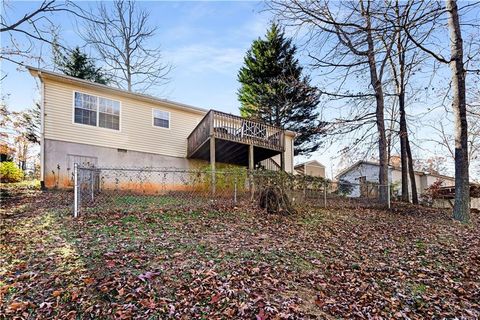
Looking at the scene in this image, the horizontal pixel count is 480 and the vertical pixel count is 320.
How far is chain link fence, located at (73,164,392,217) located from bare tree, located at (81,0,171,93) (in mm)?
10790

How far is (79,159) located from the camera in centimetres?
1029

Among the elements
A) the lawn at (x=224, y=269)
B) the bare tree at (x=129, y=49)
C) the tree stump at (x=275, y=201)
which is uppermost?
the bare tree at (x=129, y=49)

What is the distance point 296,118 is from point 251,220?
14.0 m

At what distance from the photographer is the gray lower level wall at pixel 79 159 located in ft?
31.8

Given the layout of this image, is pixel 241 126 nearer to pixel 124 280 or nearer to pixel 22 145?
pixel 124 280

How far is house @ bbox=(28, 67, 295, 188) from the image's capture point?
32.4ft

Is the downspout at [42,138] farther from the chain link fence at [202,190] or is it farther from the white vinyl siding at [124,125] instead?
the chain link fence at [202,190]

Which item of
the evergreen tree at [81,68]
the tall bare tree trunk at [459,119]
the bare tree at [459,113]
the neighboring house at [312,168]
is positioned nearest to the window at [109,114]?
the evergreen tree at [81,68]

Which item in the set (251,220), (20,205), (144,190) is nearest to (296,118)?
(144,190)

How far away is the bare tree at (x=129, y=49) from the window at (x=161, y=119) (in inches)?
301

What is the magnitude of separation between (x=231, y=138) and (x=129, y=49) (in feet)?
42.1

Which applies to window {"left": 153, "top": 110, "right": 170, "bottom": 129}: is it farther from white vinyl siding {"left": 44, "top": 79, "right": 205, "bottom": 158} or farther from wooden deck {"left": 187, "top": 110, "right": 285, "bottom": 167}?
wooden deck {"left": 187, "top": 110, "right": 285, "bottom": 167}

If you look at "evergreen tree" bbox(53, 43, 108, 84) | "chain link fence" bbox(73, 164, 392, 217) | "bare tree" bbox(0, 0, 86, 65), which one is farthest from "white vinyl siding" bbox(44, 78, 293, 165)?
"evergreen tree" bbox(53, 43, 108, 84)

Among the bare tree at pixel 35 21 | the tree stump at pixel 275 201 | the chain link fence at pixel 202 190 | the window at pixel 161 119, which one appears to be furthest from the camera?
the window at pixel 161 119
